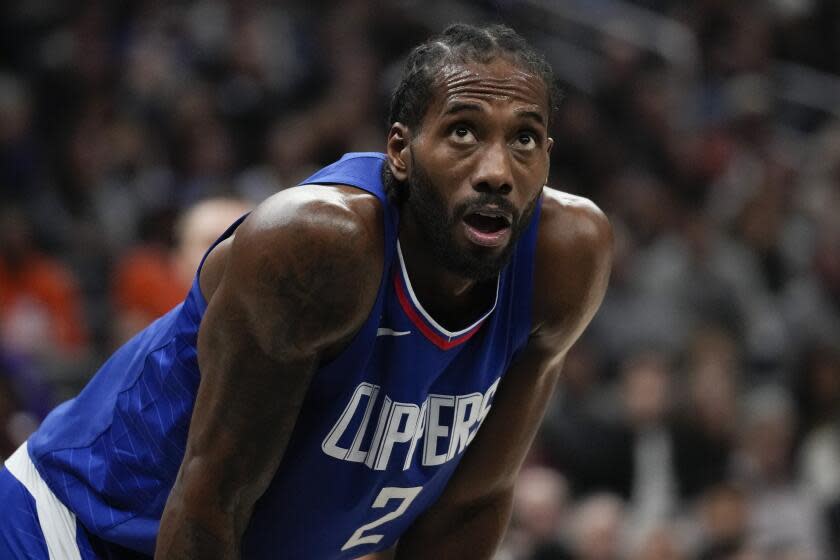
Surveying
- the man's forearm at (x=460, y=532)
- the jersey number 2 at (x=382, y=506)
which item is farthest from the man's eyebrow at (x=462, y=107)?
the man's forearm at (x=460, y=532)

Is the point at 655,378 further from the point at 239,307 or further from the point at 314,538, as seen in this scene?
the point at 239,307

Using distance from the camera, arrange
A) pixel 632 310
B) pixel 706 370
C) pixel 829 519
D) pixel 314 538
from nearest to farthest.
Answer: pixel 314 538 < pixel 829 519 < pixel 706 370 < pixel 632 310


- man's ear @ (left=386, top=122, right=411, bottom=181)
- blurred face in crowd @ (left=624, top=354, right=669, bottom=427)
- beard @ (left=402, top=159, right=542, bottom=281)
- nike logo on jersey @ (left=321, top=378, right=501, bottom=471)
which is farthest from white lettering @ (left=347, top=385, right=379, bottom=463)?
blurred face in crowd @ (left=624, top=354, right=669, bottom=427)

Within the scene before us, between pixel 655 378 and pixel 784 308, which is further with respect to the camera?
pixel 784 308

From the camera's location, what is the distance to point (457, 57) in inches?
90.4

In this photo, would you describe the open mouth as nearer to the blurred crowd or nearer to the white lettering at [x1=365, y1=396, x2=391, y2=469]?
the white lettering at [x1=365, y1=396, x2=391, y2=469]

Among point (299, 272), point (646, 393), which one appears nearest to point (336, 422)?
point (299, 272)

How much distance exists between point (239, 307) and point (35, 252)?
412cm

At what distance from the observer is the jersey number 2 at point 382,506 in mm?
2539

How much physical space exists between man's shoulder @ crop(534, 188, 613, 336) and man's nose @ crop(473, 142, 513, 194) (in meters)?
0.29

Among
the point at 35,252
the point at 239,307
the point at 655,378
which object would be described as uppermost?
the point at 655,378

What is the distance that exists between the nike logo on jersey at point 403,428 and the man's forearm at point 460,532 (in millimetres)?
233

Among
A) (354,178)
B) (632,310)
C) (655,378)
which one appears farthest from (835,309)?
(354,178)

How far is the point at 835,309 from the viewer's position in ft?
23.0
